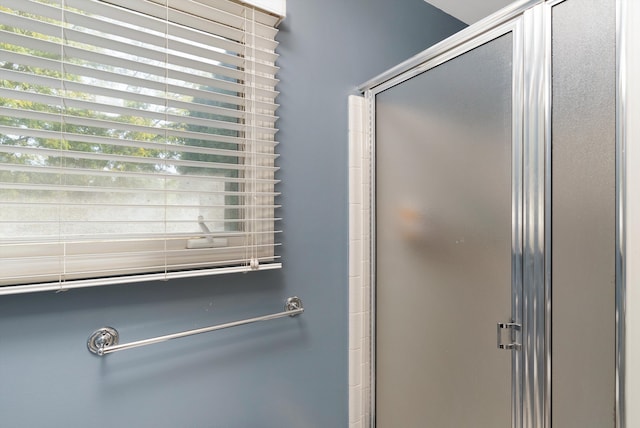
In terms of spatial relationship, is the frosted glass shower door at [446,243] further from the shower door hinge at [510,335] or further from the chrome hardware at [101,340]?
the chrome hardware at [101,340]

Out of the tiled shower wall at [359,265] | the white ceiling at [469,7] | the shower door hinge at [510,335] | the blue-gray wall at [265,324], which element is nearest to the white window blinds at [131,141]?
the blue-gray wall at [265,324]

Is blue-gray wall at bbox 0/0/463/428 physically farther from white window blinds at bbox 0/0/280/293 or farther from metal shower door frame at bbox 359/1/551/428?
metal shower door frame at bbox 359/1/551/428

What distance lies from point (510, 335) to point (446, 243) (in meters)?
0.30

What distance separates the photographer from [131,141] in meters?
0.87

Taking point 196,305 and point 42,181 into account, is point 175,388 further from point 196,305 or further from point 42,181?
point 42,181

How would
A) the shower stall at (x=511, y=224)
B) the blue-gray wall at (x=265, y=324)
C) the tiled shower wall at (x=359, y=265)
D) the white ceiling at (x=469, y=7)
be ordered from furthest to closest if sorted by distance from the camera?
the white ceiling at (x=469, y=7) < the tiled shower wall at (x=359, y=265) < the blue-gray wall at (x=265, y=324) < the shower stall at (x=511, y=224)

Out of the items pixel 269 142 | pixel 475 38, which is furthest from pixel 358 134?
pixel 475 38

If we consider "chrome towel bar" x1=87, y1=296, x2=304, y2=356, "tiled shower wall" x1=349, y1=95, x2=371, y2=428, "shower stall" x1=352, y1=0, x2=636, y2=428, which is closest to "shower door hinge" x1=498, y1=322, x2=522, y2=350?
"shower stall" x1=352, y1=0, x2=636, y2=428

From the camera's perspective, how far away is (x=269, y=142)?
1.07 metres

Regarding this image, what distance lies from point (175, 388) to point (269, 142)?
81cm

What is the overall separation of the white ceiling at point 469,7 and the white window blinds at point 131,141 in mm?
969

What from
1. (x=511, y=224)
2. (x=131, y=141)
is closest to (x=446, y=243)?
(x=511, y=224)

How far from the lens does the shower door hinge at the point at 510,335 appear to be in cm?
82

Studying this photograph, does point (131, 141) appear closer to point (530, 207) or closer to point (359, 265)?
point (359, 265)
